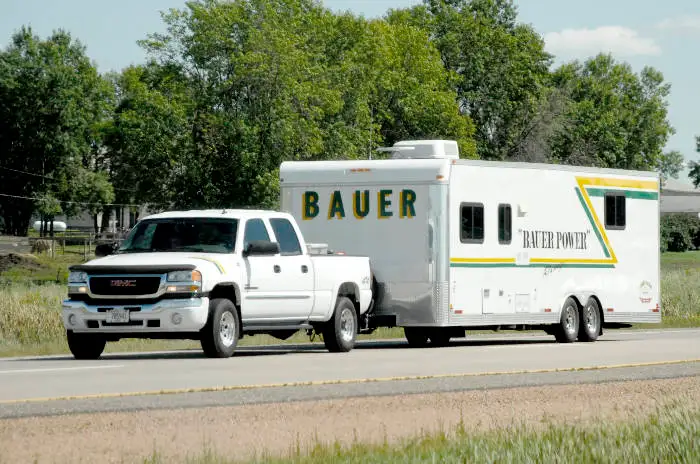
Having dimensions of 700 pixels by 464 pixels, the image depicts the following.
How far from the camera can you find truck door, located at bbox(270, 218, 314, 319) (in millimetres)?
23234

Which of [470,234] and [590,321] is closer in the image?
[470,234]

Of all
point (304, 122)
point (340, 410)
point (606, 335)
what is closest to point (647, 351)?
point (606, 335)

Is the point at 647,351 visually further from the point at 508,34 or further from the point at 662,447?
the point at 508,34

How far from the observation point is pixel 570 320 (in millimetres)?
29172

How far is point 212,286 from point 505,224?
752 centimetres

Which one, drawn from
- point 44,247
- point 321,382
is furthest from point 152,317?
point 44,247

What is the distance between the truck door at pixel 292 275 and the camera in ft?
76.2

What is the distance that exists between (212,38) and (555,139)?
36.9 metres

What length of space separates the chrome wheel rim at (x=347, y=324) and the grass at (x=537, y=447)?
1257 centimetres

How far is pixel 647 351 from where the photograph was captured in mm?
24766

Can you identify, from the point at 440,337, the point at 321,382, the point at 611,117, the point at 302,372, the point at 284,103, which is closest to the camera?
the point at 321,382

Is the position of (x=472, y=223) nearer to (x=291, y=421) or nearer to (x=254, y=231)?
(x=254, y=231)

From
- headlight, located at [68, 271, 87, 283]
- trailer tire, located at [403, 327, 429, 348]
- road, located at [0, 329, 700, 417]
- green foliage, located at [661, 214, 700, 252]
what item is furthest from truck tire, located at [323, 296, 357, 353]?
green foliage, located at [661, 214, 700, 252]

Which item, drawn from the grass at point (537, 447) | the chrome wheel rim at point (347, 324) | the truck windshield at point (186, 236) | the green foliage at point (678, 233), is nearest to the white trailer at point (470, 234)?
the chrome wheel rim at point (347, 324)
